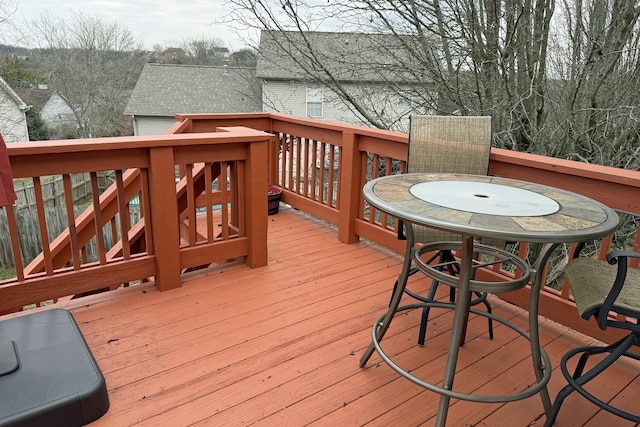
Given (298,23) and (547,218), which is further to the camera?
(298,23)

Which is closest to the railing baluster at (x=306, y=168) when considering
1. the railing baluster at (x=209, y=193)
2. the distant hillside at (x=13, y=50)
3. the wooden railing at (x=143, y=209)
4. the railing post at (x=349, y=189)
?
the railing post at (x=349, y=189)

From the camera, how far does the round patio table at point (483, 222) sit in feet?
4.70

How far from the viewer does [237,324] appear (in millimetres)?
2428

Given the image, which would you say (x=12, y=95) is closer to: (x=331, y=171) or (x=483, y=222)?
(x=331, y=171)

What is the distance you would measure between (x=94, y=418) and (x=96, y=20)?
1300 centimetres

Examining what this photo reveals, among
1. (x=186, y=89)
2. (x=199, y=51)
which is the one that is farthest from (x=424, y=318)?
(x=186, y=89)

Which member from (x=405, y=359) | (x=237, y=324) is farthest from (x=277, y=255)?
(x=405, y=359)

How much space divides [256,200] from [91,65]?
1296 cm

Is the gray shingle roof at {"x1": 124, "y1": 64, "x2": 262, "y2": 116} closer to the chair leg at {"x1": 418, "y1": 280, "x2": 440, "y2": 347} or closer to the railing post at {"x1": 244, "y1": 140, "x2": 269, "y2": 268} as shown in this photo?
the railing post at {"x1": 244, "y1": 140, "x2": 269, "y2": 268}

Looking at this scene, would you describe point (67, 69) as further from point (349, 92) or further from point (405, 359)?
point (405, 359)

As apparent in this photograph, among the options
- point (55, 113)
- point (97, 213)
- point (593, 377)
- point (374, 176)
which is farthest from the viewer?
point (55, 113)

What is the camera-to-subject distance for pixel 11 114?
10.7 metres

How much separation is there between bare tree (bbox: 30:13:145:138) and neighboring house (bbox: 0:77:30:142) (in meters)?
1.30

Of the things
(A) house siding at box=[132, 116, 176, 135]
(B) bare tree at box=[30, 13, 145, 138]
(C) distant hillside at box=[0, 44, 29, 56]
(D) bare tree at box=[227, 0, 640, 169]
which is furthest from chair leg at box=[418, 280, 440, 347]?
(A) house siding at box=[132, 116, 176, 135]
